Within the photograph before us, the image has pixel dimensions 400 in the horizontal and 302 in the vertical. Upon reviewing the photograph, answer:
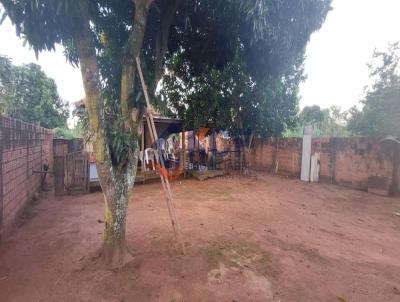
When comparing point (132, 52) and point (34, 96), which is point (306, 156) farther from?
point (34, 96)

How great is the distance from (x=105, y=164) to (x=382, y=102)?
9462 mm

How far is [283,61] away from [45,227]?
200 inches

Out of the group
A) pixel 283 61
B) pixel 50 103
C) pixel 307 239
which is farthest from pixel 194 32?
pixel 50 103

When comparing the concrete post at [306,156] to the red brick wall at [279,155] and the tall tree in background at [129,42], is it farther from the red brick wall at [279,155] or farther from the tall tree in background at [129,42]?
the tall tree in background at [129,42]

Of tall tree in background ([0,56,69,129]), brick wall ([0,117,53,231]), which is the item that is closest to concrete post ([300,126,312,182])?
brick wall ([0,117,53,231])

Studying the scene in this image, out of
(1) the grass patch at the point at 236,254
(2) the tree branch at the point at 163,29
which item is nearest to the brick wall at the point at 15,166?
(2) the tree branch at the point at 163,29

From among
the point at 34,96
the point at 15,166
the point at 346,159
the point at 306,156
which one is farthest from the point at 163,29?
the point at 34,96

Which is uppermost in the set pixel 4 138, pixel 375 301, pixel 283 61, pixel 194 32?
pixel 194 32

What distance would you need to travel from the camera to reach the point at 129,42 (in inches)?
100

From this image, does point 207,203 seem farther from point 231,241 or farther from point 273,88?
point 273,88

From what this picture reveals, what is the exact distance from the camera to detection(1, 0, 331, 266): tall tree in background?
8.05 feet

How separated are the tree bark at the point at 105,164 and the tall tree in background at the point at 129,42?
10mm

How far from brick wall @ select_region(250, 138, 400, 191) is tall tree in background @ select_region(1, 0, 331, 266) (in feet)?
18.5

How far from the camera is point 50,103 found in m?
15.6
